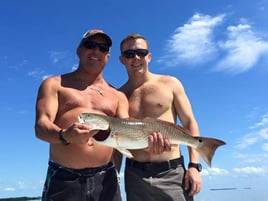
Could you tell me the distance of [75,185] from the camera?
622 centimetres

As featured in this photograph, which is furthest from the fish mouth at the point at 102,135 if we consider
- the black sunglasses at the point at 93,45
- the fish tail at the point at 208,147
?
the black sunglasses at the point at 93,45

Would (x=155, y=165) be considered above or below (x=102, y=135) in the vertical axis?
below

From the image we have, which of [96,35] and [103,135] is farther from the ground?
[96,35]

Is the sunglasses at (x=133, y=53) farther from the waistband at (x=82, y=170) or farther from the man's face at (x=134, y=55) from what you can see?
the waistband at (x=82, y=170)

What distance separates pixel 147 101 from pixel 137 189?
64.7 inches

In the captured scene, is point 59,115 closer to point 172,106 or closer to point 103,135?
point 103,135

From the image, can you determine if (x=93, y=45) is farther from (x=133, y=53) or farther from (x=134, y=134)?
(x=134, y=134)

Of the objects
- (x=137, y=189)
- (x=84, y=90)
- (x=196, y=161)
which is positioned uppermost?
(x=84, y=90)

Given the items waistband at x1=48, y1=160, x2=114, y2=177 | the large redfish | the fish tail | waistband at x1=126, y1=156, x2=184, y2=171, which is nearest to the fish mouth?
the large redfish

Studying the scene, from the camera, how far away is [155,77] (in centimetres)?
816

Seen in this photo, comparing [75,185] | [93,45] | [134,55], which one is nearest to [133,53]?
[134,55]

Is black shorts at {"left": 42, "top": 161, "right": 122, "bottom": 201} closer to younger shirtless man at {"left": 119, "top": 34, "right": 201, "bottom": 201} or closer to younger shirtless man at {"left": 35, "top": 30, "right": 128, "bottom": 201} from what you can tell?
younger shirtless man at {"left": 35, "top": 30, "right": 128, "bottom": 201}

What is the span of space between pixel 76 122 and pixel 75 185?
3.19 feet

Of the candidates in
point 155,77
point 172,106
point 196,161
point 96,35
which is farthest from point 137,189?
point 96,35
